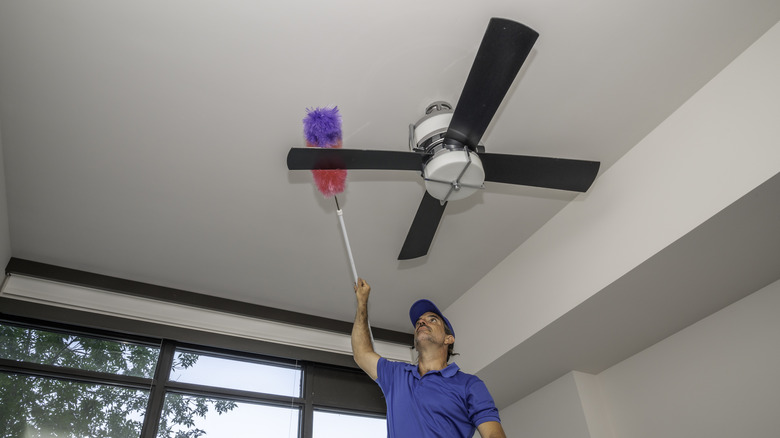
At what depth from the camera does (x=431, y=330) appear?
231 cm

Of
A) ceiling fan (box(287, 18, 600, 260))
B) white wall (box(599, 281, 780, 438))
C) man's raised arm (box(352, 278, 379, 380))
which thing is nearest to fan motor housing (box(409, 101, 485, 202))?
ceiling fan (box(287, 18, 600, 260))

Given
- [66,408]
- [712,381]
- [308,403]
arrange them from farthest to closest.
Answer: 1. [308,403]
2. [66,408]
3. [712,381]

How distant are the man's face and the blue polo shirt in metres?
0.24

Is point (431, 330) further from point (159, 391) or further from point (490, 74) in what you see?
point (159, 391)

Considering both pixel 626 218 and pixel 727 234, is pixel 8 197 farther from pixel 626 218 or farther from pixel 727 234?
pixel 727 234

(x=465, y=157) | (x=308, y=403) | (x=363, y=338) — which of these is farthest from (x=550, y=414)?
(x=465, y=157)

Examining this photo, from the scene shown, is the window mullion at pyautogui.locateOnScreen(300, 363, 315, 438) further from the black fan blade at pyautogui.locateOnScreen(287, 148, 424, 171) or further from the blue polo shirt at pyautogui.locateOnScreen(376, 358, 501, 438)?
the black fan blade at pyautogui.locateOnScreen(287, 148, 424, 171)

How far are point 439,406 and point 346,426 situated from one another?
1901 millimetres

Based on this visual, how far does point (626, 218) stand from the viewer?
2.56m

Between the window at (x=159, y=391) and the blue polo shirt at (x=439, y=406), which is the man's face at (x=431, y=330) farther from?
the window at (x=159, y=391)

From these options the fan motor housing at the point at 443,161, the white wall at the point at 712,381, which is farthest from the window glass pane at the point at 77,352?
the white wall at the point at 712,381

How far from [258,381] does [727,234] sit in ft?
9.16

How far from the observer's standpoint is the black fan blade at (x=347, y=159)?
1.86 meters

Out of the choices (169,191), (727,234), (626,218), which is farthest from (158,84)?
(727,234)
